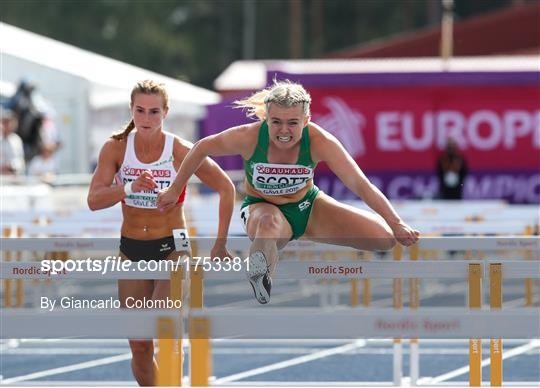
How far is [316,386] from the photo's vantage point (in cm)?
994

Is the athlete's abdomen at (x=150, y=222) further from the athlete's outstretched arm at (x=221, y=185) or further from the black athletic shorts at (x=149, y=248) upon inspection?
the athlete's outstretched arm at (x=221, y=185)

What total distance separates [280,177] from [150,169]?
91 centimetres

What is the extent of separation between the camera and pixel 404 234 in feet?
22.2

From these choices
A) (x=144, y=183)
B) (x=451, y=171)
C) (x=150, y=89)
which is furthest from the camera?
(x=451, y=171)

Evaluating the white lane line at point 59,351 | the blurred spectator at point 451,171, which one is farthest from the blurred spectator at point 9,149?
the white lane line at point 59,351

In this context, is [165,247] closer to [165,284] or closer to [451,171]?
[165,284]

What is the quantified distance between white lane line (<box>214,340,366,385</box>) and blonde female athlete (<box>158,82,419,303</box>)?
10.8 feet

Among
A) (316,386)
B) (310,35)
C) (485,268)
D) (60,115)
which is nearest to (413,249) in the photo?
(316,386)

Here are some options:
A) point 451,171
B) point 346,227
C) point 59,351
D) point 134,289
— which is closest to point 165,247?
point 134,289

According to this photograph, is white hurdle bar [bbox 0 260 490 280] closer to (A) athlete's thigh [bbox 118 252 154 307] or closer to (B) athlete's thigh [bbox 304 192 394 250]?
(B) athlete's thigh [bbox 304 192 394 250]

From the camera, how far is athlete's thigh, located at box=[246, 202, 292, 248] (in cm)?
686

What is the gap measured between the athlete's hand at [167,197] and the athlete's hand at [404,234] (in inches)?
42.7

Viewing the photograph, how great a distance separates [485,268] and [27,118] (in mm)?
14827

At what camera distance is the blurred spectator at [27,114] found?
68.7 ft
